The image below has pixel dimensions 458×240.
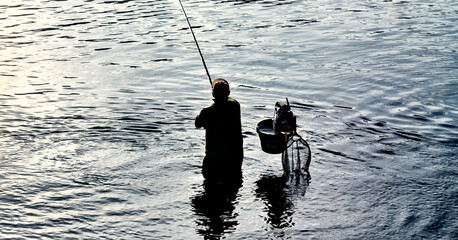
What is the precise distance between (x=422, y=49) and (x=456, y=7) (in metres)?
8.04

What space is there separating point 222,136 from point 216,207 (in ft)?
3.39

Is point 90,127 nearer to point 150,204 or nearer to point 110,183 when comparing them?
point 110,183

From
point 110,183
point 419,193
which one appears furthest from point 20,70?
point 419,193

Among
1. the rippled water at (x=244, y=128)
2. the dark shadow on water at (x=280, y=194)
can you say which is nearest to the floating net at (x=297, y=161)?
the dark shadow on water at (x=280, y=194)

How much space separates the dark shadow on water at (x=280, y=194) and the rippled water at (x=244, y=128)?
32 millimetres

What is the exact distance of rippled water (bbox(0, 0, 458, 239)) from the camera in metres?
7.44

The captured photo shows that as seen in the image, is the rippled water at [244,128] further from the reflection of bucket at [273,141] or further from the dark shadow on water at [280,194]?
the reflection of bucket at [273,141]

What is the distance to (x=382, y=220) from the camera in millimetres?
7242

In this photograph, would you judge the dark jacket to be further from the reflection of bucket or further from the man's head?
the reflection of bucket

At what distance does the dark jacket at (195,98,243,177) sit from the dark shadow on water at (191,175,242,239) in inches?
8.4

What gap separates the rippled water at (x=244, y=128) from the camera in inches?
293

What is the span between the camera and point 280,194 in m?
8.12

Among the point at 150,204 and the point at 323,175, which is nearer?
the point at 150,204

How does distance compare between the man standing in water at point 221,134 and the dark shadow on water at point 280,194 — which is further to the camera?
the man standing in water at point 221,134
